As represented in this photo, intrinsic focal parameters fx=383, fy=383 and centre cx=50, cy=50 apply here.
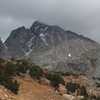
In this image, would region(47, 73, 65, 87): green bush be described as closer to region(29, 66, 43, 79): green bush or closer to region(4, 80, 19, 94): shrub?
region(29, 66, 43, 79): green bush

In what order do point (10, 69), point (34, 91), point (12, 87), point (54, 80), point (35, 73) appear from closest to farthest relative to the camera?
1. point (12, 87)
2. point (34, 91)
3. point (10, 69)
4. point (35, 73)
5. point (54, 80)

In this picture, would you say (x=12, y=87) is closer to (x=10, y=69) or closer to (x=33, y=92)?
(x=33, y=92)

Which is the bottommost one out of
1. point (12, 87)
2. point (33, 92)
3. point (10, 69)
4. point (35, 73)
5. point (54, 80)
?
point (33, 92)

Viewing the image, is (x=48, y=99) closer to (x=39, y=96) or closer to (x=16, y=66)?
(x=39, y=96)

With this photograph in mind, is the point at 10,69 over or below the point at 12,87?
over

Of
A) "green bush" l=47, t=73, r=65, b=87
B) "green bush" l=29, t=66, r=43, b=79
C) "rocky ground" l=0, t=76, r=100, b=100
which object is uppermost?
"green bush" l=29, t=66, r=43, b=79

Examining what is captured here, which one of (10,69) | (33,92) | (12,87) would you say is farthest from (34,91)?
(10,69)

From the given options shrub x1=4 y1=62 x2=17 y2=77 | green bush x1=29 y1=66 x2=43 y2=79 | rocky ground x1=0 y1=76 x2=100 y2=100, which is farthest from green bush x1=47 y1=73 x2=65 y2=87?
shrub x1=4 y1=62 x2=17 y2=77

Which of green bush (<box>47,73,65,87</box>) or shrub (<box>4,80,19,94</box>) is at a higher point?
green bush (<box>47,73,65,87</box>)

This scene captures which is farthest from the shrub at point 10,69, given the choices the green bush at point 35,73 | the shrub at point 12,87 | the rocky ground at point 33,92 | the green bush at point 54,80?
the shrub at point 12,87

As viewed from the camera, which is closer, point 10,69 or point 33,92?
point 33,92

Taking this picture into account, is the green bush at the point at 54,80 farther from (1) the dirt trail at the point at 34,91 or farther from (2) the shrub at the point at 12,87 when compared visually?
(2) the shrub at the point at 12,87

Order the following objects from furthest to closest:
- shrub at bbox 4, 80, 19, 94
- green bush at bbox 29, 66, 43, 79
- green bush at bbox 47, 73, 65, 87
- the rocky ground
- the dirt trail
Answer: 1. green bush at bbox 47, 73, 65, 87
2. green bush at bbox 29, 66, 43, 79
3. the dirt trail
4. shrub at bbox 4, 80, 19, 94
5. the rocky ground

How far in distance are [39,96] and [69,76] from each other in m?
27.7
